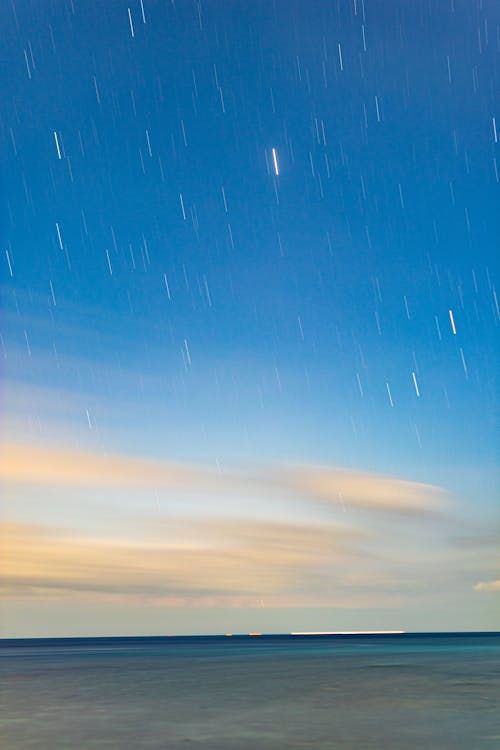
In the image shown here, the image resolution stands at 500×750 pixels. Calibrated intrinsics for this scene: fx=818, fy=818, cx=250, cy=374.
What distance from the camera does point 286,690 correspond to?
158 feet

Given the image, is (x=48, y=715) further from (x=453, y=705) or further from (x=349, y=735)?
(x=453, y=705)

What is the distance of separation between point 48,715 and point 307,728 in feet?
38.5

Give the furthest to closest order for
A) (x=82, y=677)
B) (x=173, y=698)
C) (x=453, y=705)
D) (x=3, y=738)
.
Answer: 1. (x=82, y=677)
2. (x=173, y=698)
3. (x=453, y=705)
4. (x=3, y=738)

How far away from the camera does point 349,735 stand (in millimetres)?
28500

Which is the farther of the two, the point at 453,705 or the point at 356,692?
the point at 356,692

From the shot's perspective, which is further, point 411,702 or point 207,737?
point 411,702

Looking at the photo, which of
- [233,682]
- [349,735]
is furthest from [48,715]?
[233,682]

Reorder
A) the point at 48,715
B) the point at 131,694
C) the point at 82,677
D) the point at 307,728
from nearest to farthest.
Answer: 1. the point at 307,728
2. the point at 48,715
3. the point at 131,694
4. the point at 82,677

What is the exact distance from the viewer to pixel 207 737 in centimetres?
2795

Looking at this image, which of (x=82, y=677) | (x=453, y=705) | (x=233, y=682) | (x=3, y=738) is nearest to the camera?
(x=3, y=738)

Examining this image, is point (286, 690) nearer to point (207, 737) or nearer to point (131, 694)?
point (131, 694)

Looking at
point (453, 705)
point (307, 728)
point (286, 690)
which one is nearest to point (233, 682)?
point (286, 690)

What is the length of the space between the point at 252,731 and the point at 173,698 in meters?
14.5

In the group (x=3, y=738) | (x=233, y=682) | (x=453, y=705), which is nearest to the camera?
(x=3, y=738)
